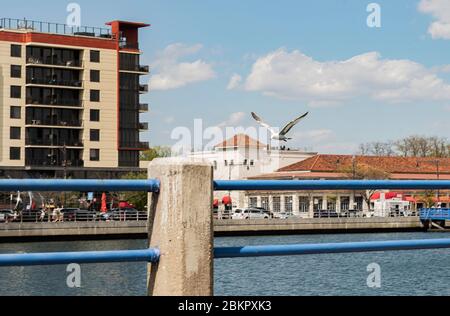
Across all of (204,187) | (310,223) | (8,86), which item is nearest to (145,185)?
(204,187)

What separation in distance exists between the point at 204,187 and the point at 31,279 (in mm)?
33043

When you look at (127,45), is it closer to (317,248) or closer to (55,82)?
(55,82)

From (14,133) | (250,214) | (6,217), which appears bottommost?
(250,214)

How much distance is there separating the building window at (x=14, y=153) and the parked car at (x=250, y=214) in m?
21.6

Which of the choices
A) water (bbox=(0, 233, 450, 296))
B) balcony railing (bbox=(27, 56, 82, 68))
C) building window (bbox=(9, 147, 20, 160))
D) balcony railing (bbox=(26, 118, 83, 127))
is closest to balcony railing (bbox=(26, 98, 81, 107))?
balcony railing (bbox=(26, 118, 83, 127))

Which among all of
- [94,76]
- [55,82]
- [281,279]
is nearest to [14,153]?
[55,82]

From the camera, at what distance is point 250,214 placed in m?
90.9

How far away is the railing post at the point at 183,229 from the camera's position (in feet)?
14.7

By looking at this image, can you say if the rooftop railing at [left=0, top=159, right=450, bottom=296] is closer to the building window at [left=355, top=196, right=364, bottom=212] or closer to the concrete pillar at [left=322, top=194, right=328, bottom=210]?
the concrete pillar at [left=322, top=194, right=328, bottom=210]

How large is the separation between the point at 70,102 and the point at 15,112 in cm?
585

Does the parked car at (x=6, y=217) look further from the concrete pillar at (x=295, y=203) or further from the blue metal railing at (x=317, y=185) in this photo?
the blue metal railing at (x=317, y=185)

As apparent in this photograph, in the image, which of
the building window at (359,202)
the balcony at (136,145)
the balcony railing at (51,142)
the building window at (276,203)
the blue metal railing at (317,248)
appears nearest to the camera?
the blue metal railing at (317,248)

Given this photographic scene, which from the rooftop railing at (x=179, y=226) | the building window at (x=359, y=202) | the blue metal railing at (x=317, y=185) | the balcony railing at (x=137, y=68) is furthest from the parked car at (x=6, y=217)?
the rooftop railing at (x=179, y=226)
